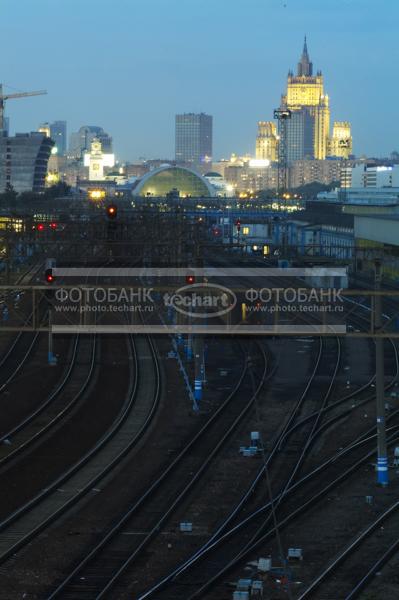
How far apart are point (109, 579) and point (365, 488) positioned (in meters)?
5.47

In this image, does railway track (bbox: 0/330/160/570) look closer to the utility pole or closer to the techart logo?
the techart logo

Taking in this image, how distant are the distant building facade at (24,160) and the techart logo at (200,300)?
135 metres

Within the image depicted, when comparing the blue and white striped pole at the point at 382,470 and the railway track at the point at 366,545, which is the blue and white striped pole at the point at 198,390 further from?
the railway track at the point at 366,545

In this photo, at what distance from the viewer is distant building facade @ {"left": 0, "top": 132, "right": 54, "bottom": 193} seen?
163 m

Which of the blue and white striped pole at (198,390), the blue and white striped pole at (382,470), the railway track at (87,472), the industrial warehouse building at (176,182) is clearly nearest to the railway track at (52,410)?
the railway track at (87,472)

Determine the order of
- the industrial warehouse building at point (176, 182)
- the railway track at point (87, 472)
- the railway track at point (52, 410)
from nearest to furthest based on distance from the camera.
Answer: the railway track at point (87, 472) < the railway track at point (52, 410) < the industrial warehouse building at point (176, 182)

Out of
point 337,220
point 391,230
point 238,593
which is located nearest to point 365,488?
point 238,593

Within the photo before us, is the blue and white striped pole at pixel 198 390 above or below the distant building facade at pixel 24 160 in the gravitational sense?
below

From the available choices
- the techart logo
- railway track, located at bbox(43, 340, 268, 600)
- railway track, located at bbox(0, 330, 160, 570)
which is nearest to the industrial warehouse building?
the techart logo

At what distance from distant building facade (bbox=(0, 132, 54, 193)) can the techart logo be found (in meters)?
135

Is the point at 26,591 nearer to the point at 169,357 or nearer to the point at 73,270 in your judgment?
the point at 169,357

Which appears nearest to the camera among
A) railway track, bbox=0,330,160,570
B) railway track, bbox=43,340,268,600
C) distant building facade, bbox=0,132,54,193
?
railway track, bbox=43,340,268,600

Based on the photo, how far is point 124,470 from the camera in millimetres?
17922

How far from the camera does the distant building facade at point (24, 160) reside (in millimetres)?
163250
